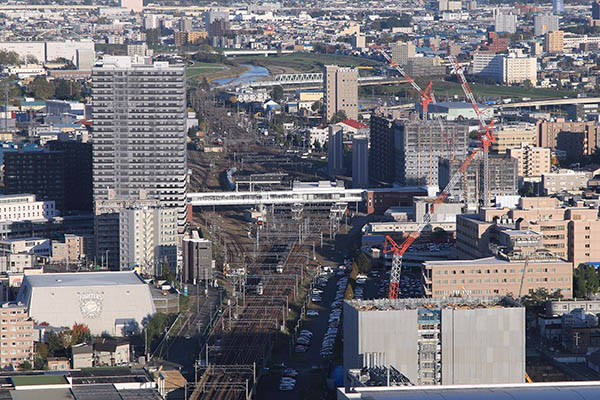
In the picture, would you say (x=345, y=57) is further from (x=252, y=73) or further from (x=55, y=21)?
(x=55, y=21)

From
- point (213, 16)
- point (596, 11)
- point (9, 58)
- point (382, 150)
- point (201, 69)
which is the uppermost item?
point (596, 11)

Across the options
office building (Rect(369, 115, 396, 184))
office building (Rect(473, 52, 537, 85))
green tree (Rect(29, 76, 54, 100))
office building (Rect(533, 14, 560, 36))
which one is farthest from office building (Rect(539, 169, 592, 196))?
office building (Rect(533, 14, 560, 36))

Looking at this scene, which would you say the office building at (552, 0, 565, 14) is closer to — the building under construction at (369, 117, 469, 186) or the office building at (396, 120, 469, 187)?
the building under construction at (369, 117, 469, 186)

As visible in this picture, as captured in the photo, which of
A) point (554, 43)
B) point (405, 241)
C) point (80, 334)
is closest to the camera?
point (80, 334)

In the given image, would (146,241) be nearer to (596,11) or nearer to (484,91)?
(484,91)

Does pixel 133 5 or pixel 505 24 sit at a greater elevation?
pixel 133 5

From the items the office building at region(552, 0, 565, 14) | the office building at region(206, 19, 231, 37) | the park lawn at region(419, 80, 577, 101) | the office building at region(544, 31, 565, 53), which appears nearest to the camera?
the park lawn at region(419, 80, 577, 101)

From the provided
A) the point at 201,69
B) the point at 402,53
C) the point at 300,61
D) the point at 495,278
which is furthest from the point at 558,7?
the point at 495,278
